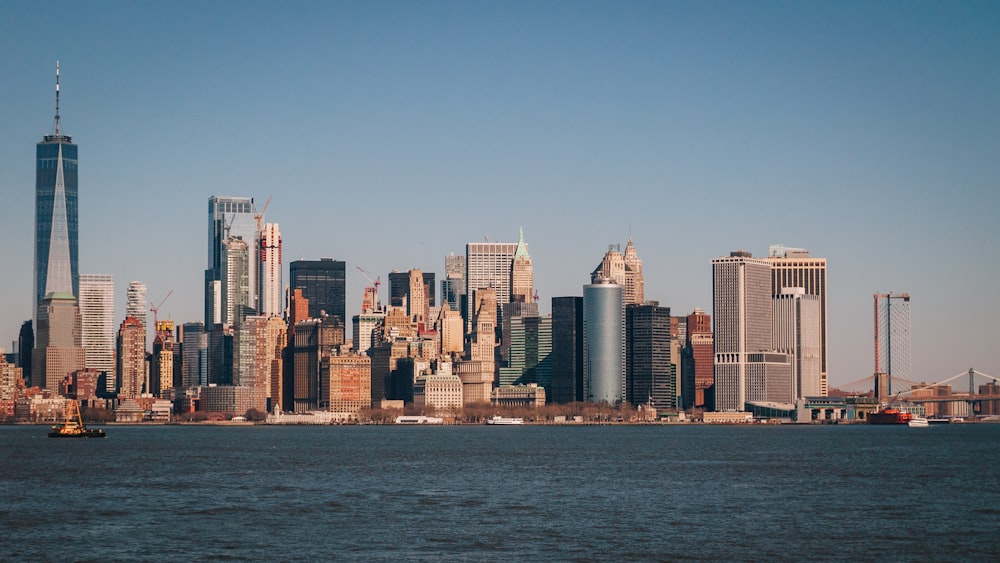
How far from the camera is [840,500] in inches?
3403

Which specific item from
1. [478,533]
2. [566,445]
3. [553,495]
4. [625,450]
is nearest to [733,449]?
[625,450]

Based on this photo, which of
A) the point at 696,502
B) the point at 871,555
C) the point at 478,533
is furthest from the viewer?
the point at 696,502

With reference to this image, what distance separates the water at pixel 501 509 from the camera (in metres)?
64.4

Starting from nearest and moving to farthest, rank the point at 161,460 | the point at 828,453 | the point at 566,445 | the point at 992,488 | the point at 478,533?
the point at 478,533
the point at 992,488
the point at 161,460
the point at 828,453
the point at 566,445

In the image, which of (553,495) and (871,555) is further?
→ (553,495)

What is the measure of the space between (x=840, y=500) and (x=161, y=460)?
70640 millimetres

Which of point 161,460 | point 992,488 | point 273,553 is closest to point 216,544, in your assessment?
point 273,553

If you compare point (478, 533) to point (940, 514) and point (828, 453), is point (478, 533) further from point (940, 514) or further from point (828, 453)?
point (828, 453)

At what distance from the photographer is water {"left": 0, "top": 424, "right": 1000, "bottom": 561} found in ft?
211

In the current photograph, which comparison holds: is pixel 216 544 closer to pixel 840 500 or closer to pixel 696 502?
pixel 696 502

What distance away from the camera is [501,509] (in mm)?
80750

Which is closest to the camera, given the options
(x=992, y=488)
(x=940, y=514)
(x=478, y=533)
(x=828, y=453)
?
(x=478, y=533)

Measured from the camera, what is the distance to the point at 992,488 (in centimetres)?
9612

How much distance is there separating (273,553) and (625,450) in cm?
10359
